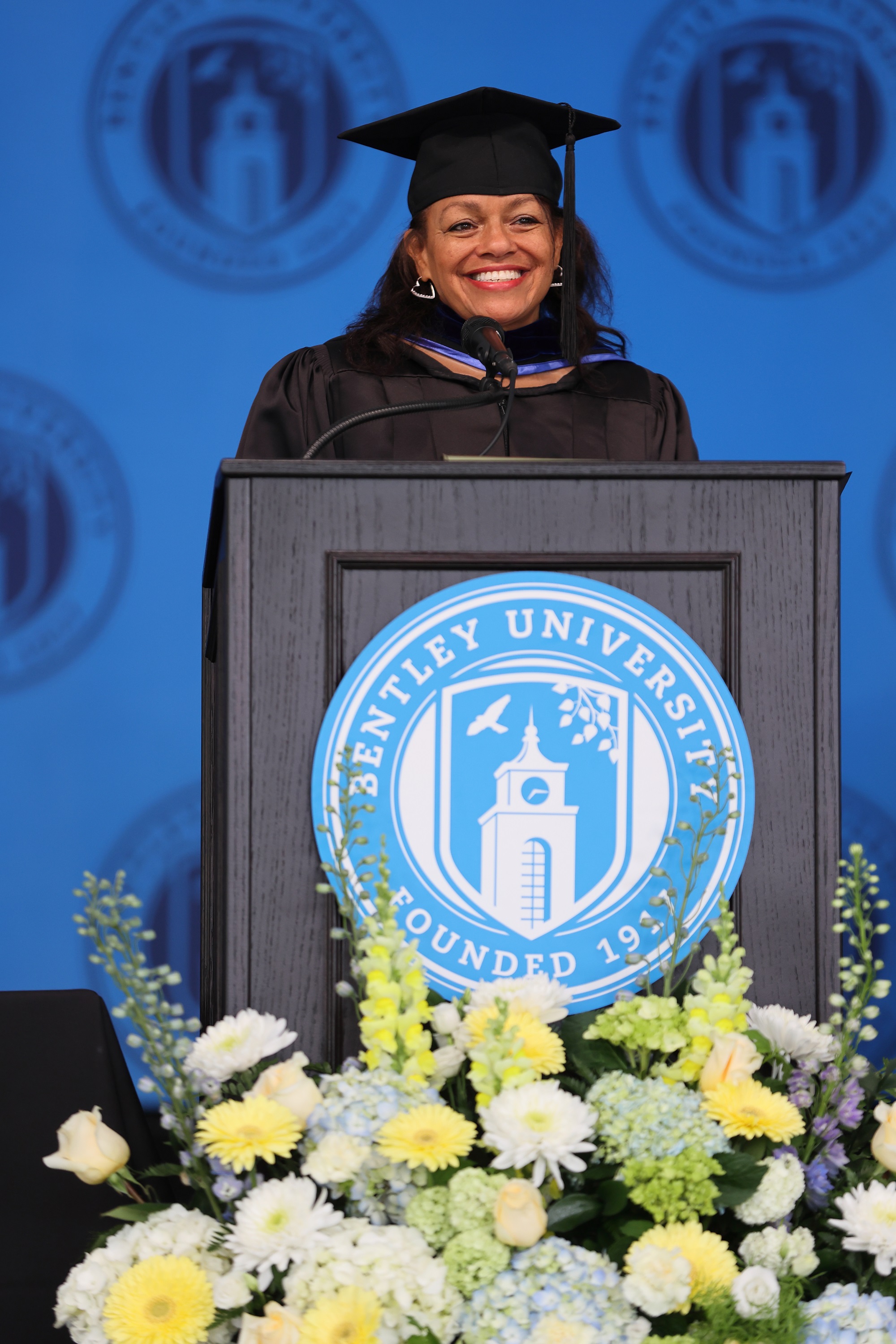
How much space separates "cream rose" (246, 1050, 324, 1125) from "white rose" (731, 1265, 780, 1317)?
311 millimetres

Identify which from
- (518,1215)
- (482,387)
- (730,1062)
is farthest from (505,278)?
(518,1215)

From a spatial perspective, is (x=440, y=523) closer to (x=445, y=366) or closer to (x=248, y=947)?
(x=248, y=947)

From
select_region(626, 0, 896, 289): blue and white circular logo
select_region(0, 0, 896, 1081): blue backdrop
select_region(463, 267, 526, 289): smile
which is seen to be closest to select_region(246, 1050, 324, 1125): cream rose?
select_region(463, 267, 526, 289): smile

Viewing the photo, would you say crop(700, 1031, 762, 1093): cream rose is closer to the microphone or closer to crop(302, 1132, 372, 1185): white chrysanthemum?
crop(302, 1132, 372, 1185): white chrysanthemum

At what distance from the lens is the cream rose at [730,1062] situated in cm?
100

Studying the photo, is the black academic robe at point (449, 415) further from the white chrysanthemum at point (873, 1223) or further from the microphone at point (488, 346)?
the white chrysanthemum at point (873, 1223)

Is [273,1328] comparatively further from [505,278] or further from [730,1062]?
[505,278]

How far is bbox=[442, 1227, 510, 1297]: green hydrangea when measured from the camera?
94 cm

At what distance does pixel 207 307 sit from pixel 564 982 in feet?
7.38

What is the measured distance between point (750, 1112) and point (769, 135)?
2.61 meters

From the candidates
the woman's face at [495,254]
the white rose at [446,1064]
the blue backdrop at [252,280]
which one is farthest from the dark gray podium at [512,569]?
the blue backdrop at [252,280]

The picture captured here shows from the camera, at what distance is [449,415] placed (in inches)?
78.2

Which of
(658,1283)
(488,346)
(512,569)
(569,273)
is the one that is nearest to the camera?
(658,1283)

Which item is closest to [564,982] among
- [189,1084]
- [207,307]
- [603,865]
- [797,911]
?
[603,865]
